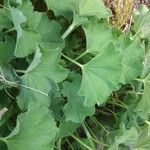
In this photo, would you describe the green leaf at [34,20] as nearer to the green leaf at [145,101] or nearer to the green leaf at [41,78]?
the green leaf at [41,78]

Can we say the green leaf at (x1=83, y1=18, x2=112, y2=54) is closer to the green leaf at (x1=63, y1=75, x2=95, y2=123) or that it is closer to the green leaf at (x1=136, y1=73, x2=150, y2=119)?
the green leaf at (x1=63, y1=75, x2=95, y2=123)

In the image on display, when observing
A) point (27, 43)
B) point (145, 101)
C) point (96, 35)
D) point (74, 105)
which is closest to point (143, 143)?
point (145, 101)

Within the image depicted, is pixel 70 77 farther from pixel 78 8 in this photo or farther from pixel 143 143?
pixel 143 143

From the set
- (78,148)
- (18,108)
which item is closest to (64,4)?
(18,108)

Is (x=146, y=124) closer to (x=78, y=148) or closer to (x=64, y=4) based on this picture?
(x=78, y=148)

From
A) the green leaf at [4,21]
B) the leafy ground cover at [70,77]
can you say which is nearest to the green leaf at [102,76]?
the leafy ground cover at [70,77]

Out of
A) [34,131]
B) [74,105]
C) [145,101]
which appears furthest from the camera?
[145,101]
